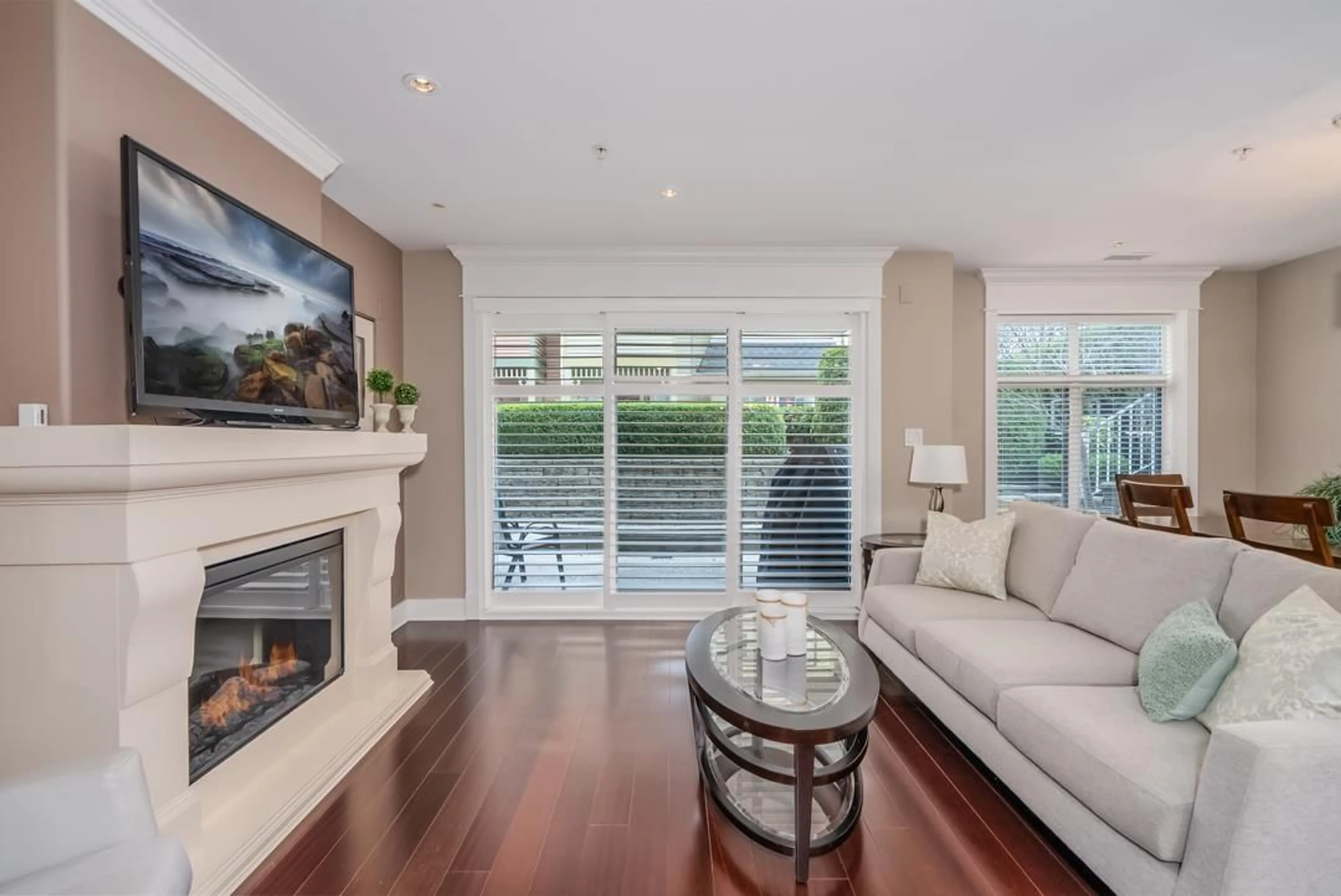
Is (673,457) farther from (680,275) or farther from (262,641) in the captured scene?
(262,641)

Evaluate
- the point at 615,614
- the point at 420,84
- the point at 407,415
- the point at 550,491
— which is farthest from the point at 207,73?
the point at 615,614

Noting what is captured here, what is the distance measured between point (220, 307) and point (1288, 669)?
322 centimetres

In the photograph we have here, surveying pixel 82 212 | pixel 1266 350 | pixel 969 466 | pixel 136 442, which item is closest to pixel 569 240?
pixel 82 212

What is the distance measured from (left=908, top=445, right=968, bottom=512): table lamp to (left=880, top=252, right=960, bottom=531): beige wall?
304 mm

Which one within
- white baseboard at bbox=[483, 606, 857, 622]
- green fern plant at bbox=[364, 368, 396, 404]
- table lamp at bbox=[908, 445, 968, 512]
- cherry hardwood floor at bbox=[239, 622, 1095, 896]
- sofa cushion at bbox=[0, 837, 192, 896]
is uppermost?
green fern plant at bbox=[364, 368, 396, 404]

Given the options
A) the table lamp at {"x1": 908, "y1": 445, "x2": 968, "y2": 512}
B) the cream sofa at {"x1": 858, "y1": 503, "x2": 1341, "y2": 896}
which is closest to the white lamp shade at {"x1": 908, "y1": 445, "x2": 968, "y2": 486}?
the table lamp at {"x1": 908, "y1": 445, "x2": 968, "y2": 512}

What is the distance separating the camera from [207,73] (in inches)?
77.5

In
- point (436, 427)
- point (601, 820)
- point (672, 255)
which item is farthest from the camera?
point (436, 427)

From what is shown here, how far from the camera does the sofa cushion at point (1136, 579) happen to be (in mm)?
2031

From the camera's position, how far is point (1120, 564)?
235 centimetres

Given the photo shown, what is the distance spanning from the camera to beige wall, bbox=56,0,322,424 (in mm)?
1581

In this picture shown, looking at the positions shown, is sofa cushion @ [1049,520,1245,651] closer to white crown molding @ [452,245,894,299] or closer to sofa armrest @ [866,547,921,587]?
sofa armrest @ [866,547,921,587]

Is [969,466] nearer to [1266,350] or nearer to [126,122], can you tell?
[1266,350]

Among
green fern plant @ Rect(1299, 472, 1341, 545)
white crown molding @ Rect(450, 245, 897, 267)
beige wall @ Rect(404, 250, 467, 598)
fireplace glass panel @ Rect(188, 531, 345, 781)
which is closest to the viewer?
fireplace glass panel @ Rect(188, 531, 345, 781)
